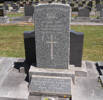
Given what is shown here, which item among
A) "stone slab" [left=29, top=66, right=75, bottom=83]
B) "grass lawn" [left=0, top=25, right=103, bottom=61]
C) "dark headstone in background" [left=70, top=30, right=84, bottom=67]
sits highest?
"dark headstone in background" [left=70, top=30, right=84, bottom=67]

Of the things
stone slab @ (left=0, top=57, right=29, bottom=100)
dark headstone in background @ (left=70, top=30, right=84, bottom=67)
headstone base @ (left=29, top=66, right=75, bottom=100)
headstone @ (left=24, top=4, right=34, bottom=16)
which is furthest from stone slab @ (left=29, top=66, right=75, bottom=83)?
headstone @ (left=24, top=4, right=34, bottom=16)

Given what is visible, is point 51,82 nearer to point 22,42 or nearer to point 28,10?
point 22,42

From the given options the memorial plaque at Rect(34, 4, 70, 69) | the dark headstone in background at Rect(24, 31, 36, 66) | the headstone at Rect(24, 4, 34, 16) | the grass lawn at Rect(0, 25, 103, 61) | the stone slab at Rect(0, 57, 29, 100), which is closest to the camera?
the memorial plaque at Rect(34, 4, 70, 69)

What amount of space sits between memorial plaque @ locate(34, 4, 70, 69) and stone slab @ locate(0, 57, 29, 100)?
3.20 feet

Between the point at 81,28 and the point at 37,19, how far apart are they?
972cm

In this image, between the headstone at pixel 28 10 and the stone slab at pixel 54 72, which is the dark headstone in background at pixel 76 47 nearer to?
the stone slab at pixel 54 72

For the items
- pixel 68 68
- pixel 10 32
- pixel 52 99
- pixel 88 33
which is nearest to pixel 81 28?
pixel 88 33

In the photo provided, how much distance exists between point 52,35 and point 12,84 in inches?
90.4

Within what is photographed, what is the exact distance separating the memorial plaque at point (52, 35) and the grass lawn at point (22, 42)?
335 centimetres

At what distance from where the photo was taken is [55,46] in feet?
19.6

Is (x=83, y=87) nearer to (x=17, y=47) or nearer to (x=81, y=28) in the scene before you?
(x=17, y=47)

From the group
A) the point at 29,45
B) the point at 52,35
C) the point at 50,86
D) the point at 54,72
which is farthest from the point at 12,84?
the point at 52,35

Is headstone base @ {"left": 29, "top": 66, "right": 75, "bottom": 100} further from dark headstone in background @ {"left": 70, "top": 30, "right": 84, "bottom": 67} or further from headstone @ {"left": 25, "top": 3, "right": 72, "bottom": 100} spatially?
dark headstone in background @ {"left": 70, "top": 30, "right": 84, "bottom": 67}

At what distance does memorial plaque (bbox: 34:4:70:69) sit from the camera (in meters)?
5.50
